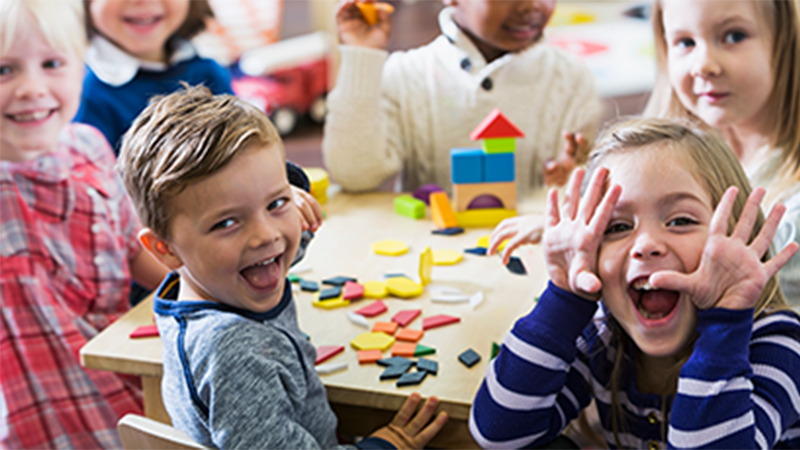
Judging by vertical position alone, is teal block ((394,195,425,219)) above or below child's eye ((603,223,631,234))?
below

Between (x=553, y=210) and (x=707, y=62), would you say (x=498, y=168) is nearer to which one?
(x=707, y=62)

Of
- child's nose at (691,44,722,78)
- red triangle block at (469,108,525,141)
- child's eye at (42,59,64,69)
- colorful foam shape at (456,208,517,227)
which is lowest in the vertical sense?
colorful foam shape at (456,208,517,227)

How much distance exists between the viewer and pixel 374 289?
4.11 ft

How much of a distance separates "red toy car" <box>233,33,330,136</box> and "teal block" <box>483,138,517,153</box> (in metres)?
2.92

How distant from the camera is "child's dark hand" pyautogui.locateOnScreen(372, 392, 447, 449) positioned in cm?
98

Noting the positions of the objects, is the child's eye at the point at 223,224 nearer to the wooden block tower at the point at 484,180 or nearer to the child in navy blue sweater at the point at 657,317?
the child in navy blue sweater at the point at 657,317

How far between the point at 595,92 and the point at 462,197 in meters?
0.52

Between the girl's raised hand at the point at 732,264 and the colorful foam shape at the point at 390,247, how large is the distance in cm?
62

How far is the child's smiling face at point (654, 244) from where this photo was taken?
0.88m

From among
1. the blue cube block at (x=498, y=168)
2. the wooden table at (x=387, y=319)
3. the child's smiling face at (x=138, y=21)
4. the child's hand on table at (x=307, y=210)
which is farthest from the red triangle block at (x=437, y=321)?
the child's smiling face at (x=138, y=21)

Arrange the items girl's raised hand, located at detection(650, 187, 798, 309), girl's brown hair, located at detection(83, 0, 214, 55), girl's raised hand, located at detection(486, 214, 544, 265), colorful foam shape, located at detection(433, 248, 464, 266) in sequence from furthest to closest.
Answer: girl's brown hair, located at detection(83, 0, 214, 55) → colorful foam shape, located at detection(433, 248, 464, 266) → girl's raised hand, located at detection(486, 214, 544, 265) → girl's raised hand, located at detection(650, 187, 798, 309)

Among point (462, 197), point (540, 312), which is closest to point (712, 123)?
point (462, 197)

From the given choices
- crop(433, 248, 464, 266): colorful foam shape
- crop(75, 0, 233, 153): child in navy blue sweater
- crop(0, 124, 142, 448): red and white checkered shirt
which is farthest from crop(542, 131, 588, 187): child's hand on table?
crop(0, 124, 142, 448): red and white checkered shirt

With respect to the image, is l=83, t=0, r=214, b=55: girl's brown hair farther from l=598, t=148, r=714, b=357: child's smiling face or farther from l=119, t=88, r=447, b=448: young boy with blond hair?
l=598, t=148, r=714, b=357: child's smiling face
